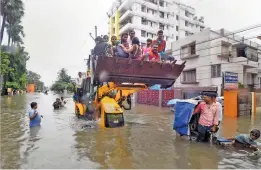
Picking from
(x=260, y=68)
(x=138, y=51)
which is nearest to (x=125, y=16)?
(x=260, y=68)

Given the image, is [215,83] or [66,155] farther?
[215,83]

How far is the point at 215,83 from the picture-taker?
24.2 metres

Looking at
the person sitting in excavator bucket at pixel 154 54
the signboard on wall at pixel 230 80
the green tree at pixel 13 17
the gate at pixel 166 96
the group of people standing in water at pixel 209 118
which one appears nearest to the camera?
the group of people standing in water at pixel 209 118

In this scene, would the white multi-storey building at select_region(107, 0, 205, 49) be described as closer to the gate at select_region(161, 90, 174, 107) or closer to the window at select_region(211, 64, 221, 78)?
the window at select_region(211, 64, 221, 78)

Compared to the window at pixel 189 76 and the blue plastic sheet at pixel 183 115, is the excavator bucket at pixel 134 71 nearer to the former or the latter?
the blue plastic sheet at pixel 183 115

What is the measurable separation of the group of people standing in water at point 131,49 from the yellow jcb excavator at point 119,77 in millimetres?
345

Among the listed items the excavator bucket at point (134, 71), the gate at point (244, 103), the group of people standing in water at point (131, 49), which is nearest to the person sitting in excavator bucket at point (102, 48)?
the group of people standing in water at point (131, 49)

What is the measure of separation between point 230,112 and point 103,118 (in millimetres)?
9514

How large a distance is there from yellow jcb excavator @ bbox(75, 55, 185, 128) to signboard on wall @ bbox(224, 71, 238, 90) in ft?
24.5

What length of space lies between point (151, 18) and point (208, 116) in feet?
144

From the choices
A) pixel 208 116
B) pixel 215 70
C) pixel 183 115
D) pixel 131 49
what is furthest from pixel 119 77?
pixel 215 70

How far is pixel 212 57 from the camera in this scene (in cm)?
2436

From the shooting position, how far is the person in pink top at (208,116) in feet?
21.3

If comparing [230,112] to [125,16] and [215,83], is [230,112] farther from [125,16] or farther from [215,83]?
[125,16]
